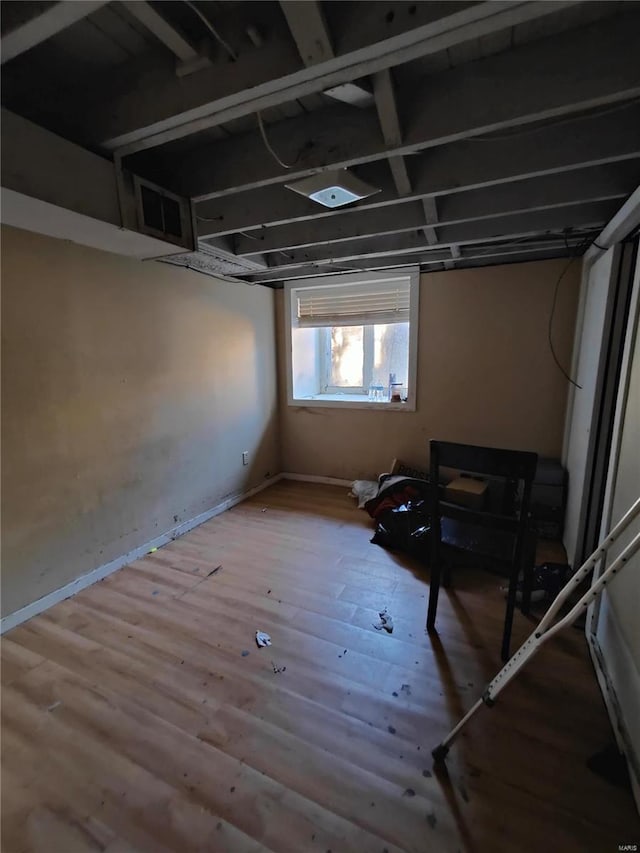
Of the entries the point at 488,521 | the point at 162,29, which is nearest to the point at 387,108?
the point at 162,29

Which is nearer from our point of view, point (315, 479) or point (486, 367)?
point (486, 367)

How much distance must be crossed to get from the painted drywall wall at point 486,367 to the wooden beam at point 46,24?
3.01 meters

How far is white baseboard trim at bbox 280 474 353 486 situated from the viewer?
4.15 m

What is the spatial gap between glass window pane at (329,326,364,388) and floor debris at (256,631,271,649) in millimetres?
2812

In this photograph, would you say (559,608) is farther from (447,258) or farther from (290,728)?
(447,258)

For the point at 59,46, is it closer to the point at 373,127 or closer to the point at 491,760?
the point at 373,127

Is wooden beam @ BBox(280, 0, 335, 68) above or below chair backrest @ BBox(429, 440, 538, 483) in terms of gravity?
above

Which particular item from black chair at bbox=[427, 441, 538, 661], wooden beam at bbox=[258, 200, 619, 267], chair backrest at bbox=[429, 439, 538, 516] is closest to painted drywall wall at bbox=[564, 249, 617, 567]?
wooden beam at bbox=[258, 200, 619, 267]

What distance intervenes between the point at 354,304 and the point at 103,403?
2473mm

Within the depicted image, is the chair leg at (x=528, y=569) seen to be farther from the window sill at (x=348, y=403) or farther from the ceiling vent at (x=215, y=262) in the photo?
the ceiling vent at (x=215, y=262)

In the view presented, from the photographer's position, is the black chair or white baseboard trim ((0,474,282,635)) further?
white baseboard trim ((0,474,282,635))

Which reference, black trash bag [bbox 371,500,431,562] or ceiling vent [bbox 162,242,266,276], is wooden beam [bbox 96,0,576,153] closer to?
ceiling vent [bbox 162,242,266,276]

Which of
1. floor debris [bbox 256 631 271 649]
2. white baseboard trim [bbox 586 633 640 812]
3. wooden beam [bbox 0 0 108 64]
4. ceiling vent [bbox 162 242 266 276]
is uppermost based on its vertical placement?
wooden beam [bbox 0 0 108 64]

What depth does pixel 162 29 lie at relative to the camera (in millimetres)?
1080
